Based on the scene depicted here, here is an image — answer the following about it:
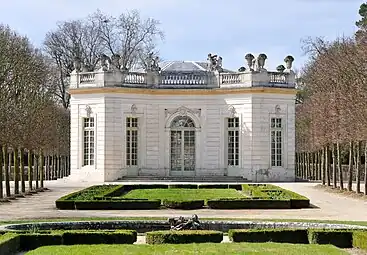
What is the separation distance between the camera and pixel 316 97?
154 ft

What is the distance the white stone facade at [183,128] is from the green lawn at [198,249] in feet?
108

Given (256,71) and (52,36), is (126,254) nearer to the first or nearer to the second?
(256,71)

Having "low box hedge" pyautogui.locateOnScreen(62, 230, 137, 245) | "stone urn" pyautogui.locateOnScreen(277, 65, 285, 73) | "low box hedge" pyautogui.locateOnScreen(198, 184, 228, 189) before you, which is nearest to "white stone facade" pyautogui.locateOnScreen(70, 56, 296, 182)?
"stone urn" pyautogui.locateOnScreen(277, 65, 285, 73)

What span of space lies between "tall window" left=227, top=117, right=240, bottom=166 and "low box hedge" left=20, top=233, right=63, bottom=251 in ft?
110

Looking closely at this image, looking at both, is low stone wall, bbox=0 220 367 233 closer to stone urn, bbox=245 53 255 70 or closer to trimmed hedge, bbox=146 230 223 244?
trimmed hedge, bbox=146 230 223 244

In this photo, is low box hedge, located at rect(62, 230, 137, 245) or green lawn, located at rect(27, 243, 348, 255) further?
low box hedge, located at rect(62, 230, 137, 245)

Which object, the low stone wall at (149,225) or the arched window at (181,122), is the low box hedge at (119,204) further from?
the arched window at (181,122)

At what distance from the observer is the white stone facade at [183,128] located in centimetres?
5131

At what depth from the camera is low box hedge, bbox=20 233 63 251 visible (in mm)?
18719

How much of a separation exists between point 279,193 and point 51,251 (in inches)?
761

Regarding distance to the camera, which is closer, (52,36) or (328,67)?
(328,67)

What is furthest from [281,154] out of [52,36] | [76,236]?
[76,236]

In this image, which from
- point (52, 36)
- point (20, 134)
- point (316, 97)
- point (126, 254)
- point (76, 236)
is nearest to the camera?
point (126, 254)

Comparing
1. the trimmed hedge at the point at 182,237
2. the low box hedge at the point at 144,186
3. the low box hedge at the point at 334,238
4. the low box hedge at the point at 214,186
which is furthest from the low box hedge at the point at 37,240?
the low box hedge at the point at 214,186
